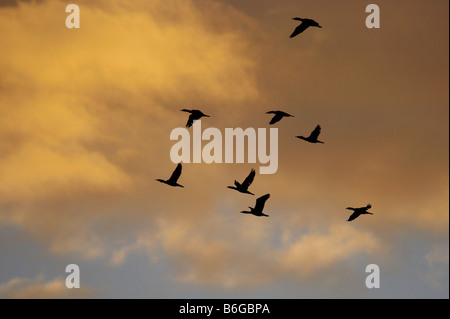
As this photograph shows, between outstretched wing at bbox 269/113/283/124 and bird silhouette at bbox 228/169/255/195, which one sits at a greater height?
outstretched wing at bbox 269/113/283/124

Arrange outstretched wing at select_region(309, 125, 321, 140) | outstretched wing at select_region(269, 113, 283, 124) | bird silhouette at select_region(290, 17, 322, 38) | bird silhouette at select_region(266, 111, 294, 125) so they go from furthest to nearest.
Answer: outstretched wing at select_region(309, 125, 321, 140), outstretched wing at select_region(269, 113, 283, 124), bird silhouette at select_region(266, 111, 294, 125), bird silhouette at select_region(290, 17, 322, 38)

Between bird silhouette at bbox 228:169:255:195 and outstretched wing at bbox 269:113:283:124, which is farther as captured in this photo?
outstretched wing at bbox 269:113:283:124

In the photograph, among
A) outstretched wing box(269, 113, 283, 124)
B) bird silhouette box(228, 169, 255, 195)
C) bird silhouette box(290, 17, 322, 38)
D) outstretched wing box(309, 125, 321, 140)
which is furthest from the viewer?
outstretched wing box(309, 125, 321, 140)

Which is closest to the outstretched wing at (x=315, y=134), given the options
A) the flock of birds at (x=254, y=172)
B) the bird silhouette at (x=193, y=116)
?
the flock of birds at (x=254, y=172)

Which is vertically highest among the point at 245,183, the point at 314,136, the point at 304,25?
the point at 304,25

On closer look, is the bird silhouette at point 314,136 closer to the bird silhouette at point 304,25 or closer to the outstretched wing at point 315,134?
the outstretched wing at point 315,134

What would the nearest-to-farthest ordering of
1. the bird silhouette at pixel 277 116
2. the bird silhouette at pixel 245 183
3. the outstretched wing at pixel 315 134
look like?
1. the bird silhouette at pixel 245 183
2. the bird silhouette at pixel 277 116
3. the outstretched wing at pixel 315 134

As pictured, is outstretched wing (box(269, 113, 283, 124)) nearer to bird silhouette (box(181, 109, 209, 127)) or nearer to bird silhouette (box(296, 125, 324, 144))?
bird silhouette (box(296, 125, 324, 144))

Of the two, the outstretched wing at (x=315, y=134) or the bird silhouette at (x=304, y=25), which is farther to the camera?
the outstretched wing at (x=315, y=134)

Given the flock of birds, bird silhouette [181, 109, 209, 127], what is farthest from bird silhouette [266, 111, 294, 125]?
bird silhouette [181, 109, 209, 127]

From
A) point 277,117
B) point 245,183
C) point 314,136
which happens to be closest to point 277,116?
point 277,117

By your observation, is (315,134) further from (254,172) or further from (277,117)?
(254,172)
